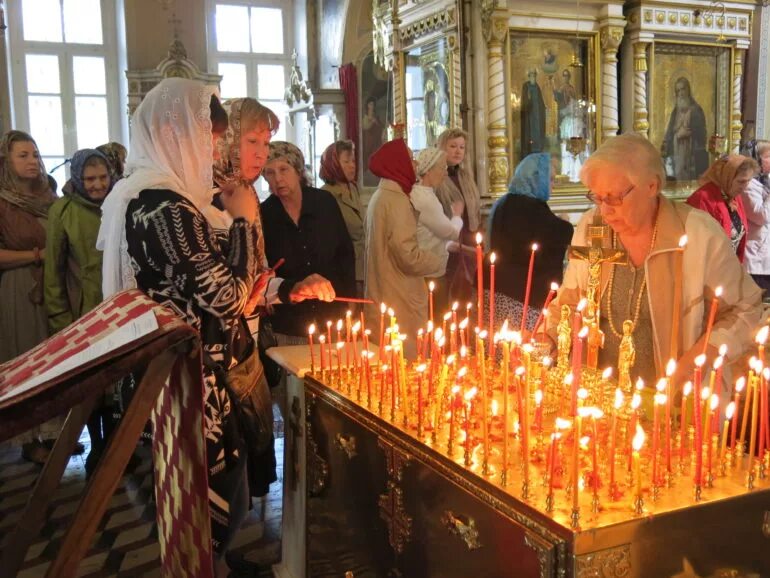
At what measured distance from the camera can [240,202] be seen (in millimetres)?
2557

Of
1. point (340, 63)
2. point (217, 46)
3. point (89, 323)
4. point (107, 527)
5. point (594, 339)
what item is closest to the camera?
point (89, 323)

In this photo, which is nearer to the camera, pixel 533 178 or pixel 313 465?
pixel 313 465

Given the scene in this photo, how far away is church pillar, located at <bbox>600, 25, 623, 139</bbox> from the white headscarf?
20.5 ft

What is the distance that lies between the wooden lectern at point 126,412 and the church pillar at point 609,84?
276 inches

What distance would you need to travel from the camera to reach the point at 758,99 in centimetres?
884

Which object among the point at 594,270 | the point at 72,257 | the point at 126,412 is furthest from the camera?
the point at 72,257

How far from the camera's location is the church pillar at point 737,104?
877 cm

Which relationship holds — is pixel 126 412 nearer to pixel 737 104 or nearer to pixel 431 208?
pixel 431 208

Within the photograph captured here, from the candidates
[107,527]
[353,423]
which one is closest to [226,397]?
[353,423]

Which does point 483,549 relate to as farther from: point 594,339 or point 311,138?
point 311,138

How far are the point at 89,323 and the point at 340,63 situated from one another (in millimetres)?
11066

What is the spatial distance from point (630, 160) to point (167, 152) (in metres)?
1.33

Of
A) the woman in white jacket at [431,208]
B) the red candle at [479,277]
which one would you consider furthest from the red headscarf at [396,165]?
the red candle at [479,277]

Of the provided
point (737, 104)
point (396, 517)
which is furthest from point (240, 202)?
point (737, 104)
